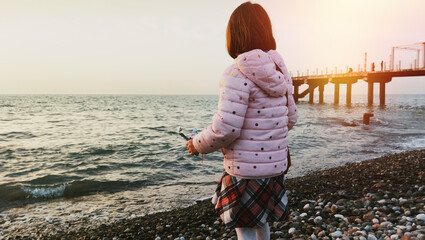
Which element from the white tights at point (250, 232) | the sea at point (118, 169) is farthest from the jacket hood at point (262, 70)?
the sea at point (118, 169)

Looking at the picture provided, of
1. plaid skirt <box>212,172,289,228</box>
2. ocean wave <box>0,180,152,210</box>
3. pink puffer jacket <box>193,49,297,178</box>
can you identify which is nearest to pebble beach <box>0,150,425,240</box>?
ocean wave <box>0,180,152,210</box>

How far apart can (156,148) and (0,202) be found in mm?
6895

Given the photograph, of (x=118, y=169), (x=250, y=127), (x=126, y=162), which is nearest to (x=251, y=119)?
(x=250, y=127)

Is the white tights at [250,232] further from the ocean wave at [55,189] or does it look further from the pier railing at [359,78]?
the pier railing at [359,78]

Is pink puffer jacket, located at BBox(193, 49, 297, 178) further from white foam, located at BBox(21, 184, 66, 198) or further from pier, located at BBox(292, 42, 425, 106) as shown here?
pier, located at BBox(292, 42, 425, 106)

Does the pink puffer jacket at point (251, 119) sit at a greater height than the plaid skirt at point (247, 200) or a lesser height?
greater

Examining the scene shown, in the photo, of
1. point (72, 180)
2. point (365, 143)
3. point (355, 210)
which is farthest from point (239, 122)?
point (365, 143)

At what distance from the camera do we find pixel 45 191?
24.6ft

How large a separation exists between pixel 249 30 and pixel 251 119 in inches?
22.3

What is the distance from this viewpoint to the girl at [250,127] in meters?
1.94

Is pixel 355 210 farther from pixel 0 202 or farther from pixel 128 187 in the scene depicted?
pixel 0 202

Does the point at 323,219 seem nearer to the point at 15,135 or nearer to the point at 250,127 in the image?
the point at 250,127

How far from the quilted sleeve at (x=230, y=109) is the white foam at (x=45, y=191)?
6.58 metres

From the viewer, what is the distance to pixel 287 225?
13.0ft
